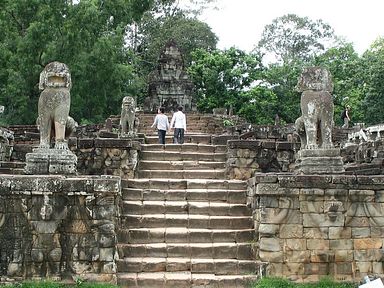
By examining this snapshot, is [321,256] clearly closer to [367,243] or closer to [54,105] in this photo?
[367,243]

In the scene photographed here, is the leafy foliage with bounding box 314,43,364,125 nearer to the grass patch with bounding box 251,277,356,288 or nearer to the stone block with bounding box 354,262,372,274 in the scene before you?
the stone block with bounding box 354,262,372,274

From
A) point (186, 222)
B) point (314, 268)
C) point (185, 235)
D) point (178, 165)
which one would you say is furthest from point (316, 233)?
point (178, 165)

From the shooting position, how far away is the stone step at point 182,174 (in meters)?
11.9

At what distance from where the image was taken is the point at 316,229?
832 centimetres

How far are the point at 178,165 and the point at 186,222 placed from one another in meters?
3.24

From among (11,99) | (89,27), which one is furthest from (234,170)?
(11,99)

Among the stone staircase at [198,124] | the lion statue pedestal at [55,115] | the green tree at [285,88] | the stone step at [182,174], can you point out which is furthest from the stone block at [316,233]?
the green tree at [285,88]

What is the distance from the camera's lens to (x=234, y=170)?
1212cm

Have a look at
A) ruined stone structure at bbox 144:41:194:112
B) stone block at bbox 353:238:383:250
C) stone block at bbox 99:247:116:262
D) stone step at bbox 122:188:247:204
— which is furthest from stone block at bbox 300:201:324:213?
ruined stone structure at bbox 144:41:194:112

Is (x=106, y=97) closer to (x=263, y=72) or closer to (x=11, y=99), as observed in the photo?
(x=11, y=99)

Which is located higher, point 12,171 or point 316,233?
point 12,171

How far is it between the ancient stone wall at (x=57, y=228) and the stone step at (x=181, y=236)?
0.95 m

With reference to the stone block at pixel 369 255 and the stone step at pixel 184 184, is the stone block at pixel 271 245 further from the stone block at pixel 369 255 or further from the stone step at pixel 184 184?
the stone step at pixel 184 184

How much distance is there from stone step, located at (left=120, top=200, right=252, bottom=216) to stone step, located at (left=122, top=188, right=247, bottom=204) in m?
0.27
